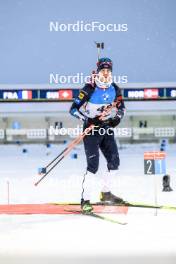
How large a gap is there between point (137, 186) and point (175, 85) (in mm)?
2394

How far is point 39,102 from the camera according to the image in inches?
360

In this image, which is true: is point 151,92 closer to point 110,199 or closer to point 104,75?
point 110,199

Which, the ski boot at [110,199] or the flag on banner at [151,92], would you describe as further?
the flag on banner at [151,92]

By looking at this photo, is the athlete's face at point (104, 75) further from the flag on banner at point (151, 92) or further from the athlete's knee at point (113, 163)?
the flag on banner at point (151, 92)

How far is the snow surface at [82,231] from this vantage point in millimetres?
2969

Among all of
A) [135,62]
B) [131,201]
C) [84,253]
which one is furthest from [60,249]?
[135,62]

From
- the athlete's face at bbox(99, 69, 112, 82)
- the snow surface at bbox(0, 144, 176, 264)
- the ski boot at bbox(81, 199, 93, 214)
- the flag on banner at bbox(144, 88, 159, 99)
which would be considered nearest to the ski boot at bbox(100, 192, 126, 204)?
the snow surface at bbox(0, 144, 176, 264)

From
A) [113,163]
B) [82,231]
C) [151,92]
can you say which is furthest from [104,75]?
[151,92]

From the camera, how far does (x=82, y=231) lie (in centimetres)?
374

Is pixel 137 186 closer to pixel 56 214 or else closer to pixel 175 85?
pixel 56 214

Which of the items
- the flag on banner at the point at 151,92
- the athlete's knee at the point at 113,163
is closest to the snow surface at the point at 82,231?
the athlete's knee at the point at 113,163

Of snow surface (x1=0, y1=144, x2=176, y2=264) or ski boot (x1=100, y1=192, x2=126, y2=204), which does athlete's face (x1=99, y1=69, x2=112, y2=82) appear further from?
ski boot (x1=100, y1=192, x2=126, y2=204)

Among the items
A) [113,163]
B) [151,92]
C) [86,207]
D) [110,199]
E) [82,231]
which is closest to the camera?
[82,231]

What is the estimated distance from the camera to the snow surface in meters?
2.97
